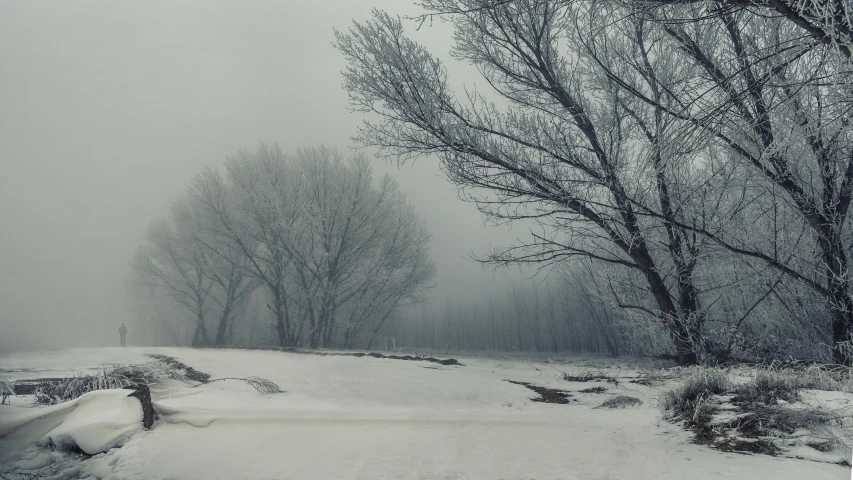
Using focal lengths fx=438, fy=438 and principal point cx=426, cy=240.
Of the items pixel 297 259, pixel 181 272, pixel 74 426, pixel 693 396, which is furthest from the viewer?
pixel 297 259

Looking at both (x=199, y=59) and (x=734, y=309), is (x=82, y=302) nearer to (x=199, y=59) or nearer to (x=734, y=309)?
(x=199, y=59)

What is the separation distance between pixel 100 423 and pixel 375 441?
3.26 feet

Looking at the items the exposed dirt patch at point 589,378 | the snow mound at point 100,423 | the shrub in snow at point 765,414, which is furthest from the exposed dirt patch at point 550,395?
the snow mound at point 100,423

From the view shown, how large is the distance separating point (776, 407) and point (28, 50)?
13.1 feet

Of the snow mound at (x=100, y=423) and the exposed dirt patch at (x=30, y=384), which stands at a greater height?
the exposed dirt patch at (x=30, y=384)

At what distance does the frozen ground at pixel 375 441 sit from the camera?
147cm

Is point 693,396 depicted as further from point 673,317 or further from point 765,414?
point 673,317

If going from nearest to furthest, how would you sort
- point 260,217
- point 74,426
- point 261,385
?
point 74,426 → point 261,385 → point 260,217

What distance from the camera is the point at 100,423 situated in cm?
155

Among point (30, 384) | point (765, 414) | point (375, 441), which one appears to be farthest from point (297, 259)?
point (765, 414)

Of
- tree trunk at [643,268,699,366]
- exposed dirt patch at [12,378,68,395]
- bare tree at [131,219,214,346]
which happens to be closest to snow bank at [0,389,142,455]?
exposed dirt patch at [12,378,68,395]

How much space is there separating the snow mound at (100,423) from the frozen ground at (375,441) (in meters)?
0.03

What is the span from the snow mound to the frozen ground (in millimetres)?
29

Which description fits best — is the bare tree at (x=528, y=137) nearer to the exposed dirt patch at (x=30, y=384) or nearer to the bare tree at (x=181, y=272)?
the exposed dirt patch at (x=30, y=384)
